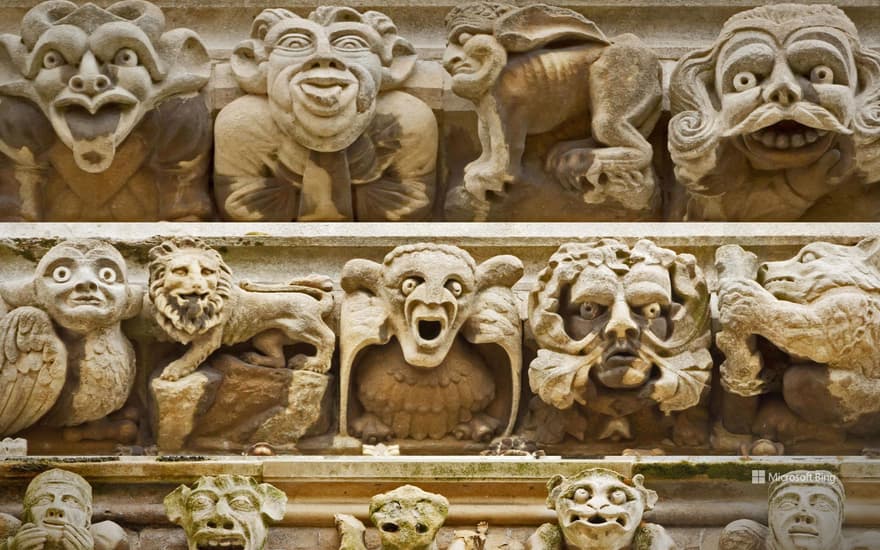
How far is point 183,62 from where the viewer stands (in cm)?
891

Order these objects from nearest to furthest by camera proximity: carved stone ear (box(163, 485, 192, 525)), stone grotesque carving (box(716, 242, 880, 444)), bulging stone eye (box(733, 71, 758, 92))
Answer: carved stone ear (box(163, 485, 192, 525)), stone grotesque carving (box(716, 242, 880, 444)), bulging stone eye (box(733, 71, 758, 92))

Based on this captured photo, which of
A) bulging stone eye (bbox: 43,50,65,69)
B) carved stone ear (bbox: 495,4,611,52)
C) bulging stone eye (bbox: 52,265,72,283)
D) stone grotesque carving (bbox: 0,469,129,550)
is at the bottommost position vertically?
stone grotesque carving (bbox: 0,469,129,550)

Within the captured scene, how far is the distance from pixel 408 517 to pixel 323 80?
1.78m

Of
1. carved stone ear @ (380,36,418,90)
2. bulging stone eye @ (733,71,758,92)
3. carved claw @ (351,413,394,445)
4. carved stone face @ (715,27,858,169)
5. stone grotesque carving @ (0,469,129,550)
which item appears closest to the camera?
stone grotesque carving @ (0,469,129,550)

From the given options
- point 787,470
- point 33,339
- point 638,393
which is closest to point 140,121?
point 33,339

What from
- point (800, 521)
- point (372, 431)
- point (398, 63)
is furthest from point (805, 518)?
point (398, 63)

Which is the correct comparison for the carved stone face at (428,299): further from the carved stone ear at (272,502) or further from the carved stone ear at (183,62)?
the carved stone ear at (183,62)

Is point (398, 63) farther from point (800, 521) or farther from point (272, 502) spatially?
point (800, 521)

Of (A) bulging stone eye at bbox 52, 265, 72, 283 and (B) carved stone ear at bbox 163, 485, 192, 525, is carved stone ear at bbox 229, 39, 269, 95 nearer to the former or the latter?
(A) bulging stone eye at bbox 52, 265, 72, 283

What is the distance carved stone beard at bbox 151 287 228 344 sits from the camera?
8.05 m

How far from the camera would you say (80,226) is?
871 cm

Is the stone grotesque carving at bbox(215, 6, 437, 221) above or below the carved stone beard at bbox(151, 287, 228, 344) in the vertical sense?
above

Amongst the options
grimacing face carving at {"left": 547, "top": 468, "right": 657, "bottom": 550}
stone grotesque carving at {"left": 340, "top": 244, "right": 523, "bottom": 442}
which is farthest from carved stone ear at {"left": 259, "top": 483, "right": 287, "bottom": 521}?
grimacing face carving at {"left": 547, "top": 468, "right": 657, "bottom": 550}

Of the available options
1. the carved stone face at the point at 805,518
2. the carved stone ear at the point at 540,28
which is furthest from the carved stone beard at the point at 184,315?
the carved stone face at the point at 805,518
